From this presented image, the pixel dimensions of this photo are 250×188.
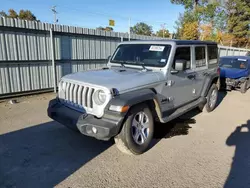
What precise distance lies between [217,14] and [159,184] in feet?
99.6

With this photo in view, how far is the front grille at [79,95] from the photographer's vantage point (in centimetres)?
321

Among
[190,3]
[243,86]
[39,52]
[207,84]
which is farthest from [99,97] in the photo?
[190,3]

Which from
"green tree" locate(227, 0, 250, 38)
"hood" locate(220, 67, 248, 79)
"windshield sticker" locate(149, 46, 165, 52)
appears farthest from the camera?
"green tree" locate(227, 0, 250, 38)

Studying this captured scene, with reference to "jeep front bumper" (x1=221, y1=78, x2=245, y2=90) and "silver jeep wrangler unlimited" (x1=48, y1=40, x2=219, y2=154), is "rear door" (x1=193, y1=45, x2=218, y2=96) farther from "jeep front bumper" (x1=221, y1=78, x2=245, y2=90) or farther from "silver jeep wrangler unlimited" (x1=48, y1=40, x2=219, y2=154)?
"jeep front bumper" (x1=221, y1=78, x2=245, y2=90)

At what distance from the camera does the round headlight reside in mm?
3086

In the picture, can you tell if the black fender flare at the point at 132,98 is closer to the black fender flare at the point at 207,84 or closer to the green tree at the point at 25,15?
the black fender flare at the point at 207,84

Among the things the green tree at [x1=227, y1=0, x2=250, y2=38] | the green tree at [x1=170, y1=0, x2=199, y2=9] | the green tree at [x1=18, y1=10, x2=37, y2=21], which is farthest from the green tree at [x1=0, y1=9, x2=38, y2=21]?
the green tree at [x1=227, y1=0, x2=250, y2=38]

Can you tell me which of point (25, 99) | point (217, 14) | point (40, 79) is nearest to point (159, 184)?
point (25, 99)

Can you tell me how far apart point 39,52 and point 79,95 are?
515 centimetres

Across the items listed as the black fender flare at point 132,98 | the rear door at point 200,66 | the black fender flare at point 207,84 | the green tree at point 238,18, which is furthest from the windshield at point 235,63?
the green tree at point 238,18

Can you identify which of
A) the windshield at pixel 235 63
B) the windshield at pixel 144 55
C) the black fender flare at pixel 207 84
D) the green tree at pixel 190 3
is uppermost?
→ the green tree at pixel 190 3

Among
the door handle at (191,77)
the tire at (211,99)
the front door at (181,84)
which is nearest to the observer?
the front door at (181,84)

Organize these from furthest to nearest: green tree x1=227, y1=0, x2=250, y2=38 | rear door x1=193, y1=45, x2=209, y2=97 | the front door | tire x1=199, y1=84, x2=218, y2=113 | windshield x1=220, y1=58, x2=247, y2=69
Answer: green tree x1=227, y1=0, x2=250, y2=38 → windshield x1=220, y1=58, x2=247, y2=69 → tire x1=199, y1=84, x2=218, y2=113 → rear door x1=193, y1=45, x2=209, y2=97 → the front door

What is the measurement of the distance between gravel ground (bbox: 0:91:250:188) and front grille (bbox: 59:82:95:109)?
903 millimetres
